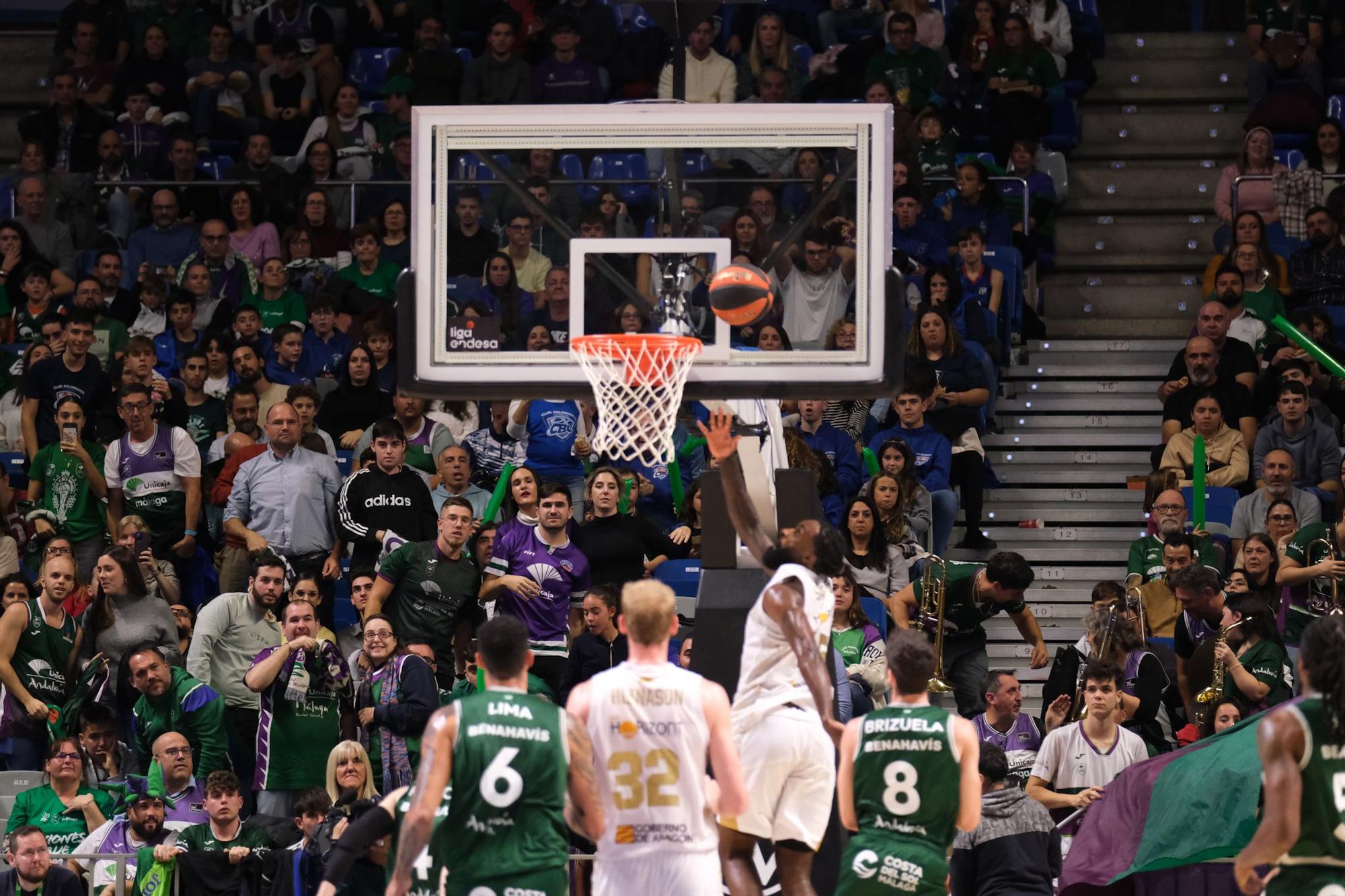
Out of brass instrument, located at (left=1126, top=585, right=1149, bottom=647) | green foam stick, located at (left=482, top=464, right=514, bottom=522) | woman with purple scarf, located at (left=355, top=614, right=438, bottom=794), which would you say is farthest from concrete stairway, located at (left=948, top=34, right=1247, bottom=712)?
woman with purple scarf, located at (left=355, top=614, right=438, bottom=794)

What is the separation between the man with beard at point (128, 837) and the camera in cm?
1145

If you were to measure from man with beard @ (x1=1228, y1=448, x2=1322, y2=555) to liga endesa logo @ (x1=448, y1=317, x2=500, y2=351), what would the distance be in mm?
5845

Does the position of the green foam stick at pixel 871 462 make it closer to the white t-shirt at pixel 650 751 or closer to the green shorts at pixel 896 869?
the green shorts at pixel 896 869

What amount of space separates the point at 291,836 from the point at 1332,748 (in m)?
6.15

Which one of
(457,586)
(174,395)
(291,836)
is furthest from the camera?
(174,395)

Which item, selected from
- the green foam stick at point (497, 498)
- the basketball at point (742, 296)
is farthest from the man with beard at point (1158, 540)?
the basketball at point (742, 296)

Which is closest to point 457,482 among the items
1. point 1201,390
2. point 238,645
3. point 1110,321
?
point 238,645

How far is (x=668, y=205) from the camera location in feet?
33.8

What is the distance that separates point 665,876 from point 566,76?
38.1 ft

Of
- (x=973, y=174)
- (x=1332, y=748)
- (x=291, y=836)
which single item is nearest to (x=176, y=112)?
(x=973, y=174)

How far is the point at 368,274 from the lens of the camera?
1667cm

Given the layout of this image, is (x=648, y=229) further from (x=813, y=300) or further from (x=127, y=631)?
(x=127, y=631)

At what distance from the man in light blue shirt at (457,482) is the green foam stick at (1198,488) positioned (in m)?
4.67

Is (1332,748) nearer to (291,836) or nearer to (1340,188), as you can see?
(291,836)
